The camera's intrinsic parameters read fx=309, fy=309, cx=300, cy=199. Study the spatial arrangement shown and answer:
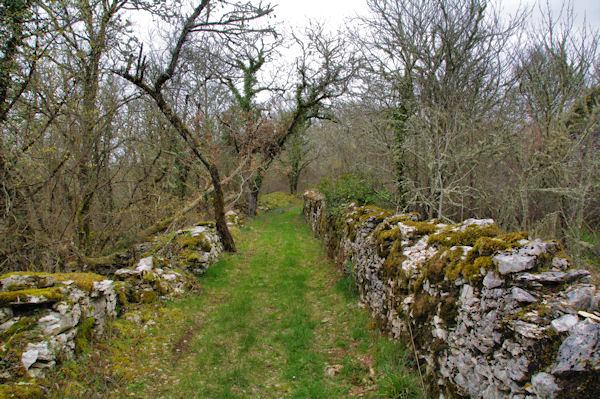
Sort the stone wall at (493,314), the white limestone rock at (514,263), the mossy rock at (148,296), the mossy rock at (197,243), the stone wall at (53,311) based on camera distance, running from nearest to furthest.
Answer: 1. the stone wall at (493,314)
2. the white limestone rock at (514,263)
3. the stone wall at (53,311)
4. the mossy rock at (148,296)
5. the mossy rock at (197,243)

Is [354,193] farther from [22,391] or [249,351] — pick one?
[22,391]

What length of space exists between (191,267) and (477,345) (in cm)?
683

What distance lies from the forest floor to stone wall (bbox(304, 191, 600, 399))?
0.55 m

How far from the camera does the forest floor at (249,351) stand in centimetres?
369

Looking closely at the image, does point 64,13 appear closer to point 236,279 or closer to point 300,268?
point 236,279

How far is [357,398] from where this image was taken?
357 centimetres

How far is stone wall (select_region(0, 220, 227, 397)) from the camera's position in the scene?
10.6ft

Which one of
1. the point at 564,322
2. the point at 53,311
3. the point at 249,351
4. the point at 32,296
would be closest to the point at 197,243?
the point at 249,351

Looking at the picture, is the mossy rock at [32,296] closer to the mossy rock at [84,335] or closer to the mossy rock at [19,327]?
the mossy rock at [19,327]

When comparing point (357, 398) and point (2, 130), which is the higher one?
point (2, 130)

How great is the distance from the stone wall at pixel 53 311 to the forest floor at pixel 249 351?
0.23m

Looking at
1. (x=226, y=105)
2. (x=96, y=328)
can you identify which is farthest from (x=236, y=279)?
(x=226, y=105)

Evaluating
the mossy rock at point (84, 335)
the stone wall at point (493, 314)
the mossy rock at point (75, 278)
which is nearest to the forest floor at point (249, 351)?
the mossy rock at point (84, 335)

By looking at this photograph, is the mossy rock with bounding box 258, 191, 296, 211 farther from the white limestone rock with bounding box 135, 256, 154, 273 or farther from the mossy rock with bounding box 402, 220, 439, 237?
the mossy rock with bounding box 402, 220, 439, 237
